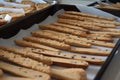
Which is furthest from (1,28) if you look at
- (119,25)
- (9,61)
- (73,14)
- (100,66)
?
(119,25)

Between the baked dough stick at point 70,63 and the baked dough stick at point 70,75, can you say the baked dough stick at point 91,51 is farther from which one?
the baked dough stick at point 70,75

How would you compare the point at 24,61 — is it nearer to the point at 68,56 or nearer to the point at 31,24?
the point at 68,56

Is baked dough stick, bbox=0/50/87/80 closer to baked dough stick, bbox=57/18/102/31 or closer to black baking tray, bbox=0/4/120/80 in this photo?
black baking tray, bbox=0/4/120/80

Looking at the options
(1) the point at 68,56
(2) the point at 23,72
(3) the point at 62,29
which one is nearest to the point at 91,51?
(1) the point at 68,56

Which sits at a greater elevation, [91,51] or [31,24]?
[31,24]

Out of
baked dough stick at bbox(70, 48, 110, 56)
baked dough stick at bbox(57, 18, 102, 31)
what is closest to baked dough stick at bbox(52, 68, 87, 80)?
baked dough stick at bbox(70, 48, 110, 56)
